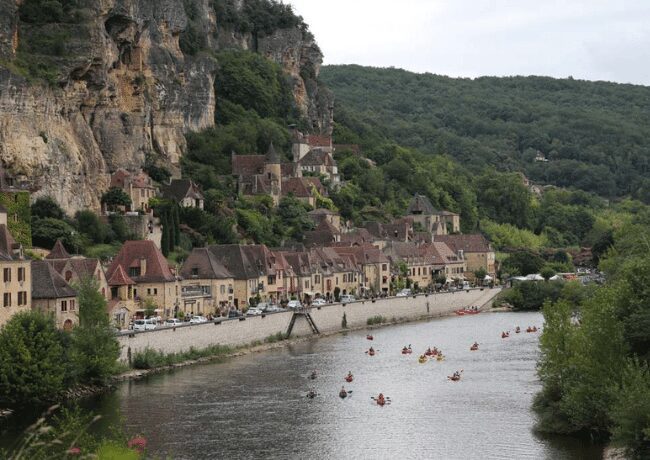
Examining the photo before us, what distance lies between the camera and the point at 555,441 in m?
51.3

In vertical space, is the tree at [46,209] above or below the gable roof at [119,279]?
above

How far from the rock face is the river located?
24.0m

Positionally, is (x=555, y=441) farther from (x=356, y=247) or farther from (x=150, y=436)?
(x=356, y=247)

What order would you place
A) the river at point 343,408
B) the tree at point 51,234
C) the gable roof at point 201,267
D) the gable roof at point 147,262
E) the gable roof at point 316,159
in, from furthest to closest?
the gable roof at point 316,159, the gable roof at point 201,267, the tree at point 51,234, the gable roof at point 147,262, the river at point 343,408

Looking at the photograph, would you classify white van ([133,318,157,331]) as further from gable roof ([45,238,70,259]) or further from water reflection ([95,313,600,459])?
gable roof ([45,238,70,259])

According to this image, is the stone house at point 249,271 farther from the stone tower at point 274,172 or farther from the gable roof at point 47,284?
the stone tower at point 274,172

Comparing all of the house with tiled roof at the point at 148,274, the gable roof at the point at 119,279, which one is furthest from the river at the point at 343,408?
the gable roof at the point at 119,279

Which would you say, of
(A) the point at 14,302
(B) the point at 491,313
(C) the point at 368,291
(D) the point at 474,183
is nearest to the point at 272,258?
(C) the point at 368,291

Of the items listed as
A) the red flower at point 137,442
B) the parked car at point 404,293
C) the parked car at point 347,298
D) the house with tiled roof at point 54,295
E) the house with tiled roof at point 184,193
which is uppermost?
the house with tiled roof at point 184,193

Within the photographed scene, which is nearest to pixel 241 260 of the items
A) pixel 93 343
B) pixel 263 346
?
pixel 263 346

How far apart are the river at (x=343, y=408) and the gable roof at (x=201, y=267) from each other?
31.8 ft

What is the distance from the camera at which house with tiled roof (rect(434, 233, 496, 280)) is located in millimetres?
140500

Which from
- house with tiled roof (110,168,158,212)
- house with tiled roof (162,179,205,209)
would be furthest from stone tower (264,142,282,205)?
house with tiled roof (110,168,158,212)

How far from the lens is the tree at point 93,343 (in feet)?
209
